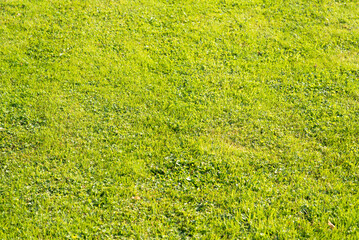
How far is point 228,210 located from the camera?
5.11 metres

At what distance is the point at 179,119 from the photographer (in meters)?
6.46

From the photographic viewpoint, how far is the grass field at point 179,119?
5.03 meters

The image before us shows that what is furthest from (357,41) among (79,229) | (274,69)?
(79,229)

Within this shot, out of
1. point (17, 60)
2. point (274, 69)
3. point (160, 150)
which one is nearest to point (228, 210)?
point (160, 150)

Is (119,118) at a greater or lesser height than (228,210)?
greater

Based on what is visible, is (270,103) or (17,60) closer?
(270,103)

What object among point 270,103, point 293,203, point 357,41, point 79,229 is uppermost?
point 357,41

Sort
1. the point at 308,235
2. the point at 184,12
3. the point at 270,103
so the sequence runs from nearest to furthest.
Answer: the point at 308,235, the point at 270,103, the point at 184,12

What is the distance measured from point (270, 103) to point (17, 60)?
520 centimetres

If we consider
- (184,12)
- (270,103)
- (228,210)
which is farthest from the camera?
(184,12)

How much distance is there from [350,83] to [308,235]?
3.76 m

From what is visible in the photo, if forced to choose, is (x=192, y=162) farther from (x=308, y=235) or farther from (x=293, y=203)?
(x=308, y=235)

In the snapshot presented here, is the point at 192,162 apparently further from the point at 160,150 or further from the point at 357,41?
the point at 357,41

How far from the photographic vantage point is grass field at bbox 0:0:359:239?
5.03 m
